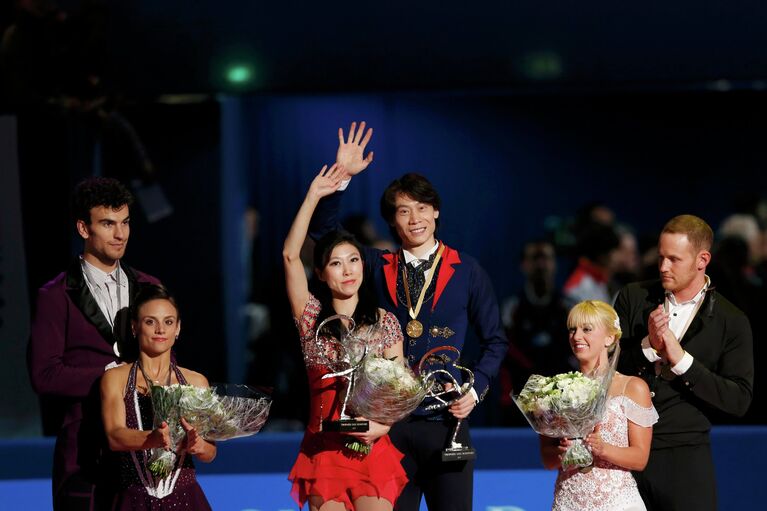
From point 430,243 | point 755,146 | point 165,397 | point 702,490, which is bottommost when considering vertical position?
point 702,490

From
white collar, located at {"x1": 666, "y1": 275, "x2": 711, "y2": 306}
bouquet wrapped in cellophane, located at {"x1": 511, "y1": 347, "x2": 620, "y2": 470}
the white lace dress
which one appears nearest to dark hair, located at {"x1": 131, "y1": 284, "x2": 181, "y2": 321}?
bouquet wrapped in cellophane, located at {"x1": 511, "y1": 347, "x2": 620, "y2": 470}

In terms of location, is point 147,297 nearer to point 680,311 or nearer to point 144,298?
point 144,298

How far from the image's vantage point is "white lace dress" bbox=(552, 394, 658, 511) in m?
4.58

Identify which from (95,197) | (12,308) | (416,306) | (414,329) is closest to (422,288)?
(416,306)

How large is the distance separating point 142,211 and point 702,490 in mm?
4517

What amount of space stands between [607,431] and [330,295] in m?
1.15

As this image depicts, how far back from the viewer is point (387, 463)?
477 centimetres

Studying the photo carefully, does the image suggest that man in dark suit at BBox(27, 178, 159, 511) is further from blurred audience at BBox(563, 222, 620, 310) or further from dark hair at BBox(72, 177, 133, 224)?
blurred audience at BBox(563, 222, 620, 310)

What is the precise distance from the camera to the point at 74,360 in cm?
486

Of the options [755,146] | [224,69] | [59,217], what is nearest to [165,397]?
[59,217]

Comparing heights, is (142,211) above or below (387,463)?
above

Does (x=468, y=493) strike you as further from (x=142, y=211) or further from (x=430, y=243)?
(x=142, y=211)

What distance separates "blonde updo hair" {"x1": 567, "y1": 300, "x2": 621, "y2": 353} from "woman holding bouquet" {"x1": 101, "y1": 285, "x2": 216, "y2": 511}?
4.53 ft

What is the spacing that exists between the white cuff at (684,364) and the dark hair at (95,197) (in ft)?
7.16
